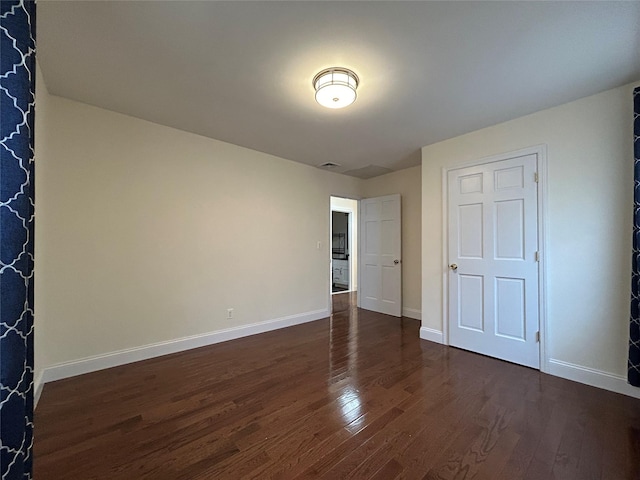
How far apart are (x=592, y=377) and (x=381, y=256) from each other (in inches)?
118

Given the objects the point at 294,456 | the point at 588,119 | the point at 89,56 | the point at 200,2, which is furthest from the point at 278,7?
the point at 588,119

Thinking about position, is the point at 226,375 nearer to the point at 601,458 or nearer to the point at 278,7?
the point at 601,458

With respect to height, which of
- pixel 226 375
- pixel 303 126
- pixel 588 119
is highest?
pixel 303 126

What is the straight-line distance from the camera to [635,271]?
2037 millimetres

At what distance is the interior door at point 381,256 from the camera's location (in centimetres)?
462

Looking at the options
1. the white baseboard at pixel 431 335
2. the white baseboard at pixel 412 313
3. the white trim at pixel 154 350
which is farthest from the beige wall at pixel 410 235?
the white trim at pixel 154 350

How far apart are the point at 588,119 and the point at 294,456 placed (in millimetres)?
3518

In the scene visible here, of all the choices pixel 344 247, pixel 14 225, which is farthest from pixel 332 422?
pixel 344 247

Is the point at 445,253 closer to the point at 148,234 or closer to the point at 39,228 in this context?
the point at 148,234

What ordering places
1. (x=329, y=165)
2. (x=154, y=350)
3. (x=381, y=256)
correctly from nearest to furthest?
(x=154, y=350)
(x=329, y=165)
(x=381, y=256)

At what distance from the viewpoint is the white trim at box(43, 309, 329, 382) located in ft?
7.88

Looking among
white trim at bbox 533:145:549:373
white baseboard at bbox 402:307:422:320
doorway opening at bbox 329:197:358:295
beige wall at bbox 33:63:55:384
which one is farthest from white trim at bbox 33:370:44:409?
doorway opening at bbox 329:197:358:295

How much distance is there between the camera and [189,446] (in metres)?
1.61

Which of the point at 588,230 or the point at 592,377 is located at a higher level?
the point at 588,230
